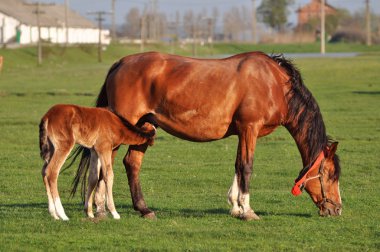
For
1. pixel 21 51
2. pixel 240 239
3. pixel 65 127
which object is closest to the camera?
pixel 240 239

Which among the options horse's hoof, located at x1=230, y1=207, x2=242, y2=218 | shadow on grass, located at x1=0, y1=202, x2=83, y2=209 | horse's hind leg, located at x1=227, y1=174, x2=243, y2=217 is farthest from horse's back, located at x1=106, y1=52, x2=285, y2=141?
shadow on grass, located at x1=0, y1=202, x2=83, y2=209

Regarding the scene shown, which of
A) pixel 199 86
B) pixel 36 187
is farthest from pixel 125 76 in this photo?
pixel 36 187

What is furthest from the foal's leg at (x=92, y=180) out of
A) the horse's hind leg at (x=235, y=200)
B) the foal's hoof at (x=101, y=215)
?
the horse's hind leg at (x=235, y=200)

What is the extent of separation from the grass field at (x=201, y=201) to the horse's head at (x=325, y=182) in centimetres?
22

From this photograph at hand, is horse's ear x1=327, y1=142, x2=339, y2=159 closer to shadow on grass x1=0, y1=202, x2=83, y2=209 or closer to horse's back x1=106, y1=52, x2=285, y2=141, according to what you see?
horse's back x1=106, y1=52, x2=285, y2=141

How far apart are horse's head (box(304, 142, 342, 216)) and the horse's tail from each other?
3.34 metres

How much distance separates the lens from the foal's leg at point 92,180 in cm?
1141

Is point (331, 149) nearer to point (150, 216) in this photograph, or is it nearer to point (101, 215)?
point (150, 216)

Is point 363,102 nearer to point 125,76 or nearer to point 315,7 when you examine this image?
point 125,76

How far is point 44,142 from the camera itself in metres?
11.0

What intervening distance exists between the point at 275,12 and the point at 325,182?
15055 cm

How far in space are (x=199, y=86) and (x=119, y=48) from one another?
301ft

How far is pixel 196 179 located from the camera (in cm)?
1673

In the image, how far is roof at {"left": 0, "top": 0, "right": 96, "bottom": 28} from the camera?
106m
